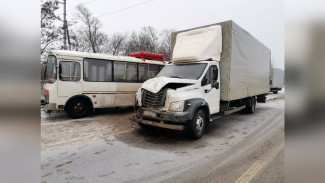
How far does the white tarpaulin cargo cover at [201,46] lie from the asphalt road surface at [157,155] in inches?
102

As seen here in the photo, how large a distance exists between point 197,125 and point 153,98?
4.89 ft

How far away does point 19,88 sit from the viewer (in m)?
0.99

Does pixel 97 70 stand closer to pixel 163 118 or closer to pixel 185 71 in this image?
pixel 185 71

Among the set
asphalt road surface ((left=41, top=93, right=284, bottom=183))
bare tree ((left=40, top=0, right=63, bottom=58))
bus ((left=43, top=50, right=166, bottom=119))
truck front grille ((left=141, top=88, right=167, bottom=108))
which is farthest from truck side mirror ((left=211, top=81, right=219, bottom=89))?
bare tree ((left=40, top=0, right=63, bottom=58))

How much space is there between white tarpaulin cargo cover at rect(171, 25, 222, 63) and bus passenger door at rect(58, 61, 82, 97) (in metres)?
4.32

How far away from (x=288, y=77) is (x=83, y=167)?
3.88m

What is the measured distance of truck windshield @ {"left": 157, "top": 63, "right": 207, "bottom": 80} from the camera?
620cm

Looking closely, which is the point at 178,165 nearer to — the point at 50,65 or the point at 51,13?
the point at 50,65

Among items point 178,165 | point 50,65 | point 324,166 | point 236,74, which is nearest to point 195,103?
point 178,165

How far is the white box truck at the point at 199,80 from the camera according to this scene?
5.39m

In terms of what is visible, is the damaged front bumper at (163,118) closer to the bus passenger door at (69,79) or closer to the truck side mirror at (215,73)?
the truck side mirror at (215,73)

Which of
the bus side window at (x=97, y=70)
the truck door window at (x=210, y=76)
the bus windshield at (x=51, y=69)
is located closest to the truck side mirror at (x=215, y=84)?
the truck door window at (x=210, y=76)

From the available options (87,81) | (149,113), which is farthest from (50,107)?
(149,113)

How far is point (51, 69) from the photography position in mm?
8156
